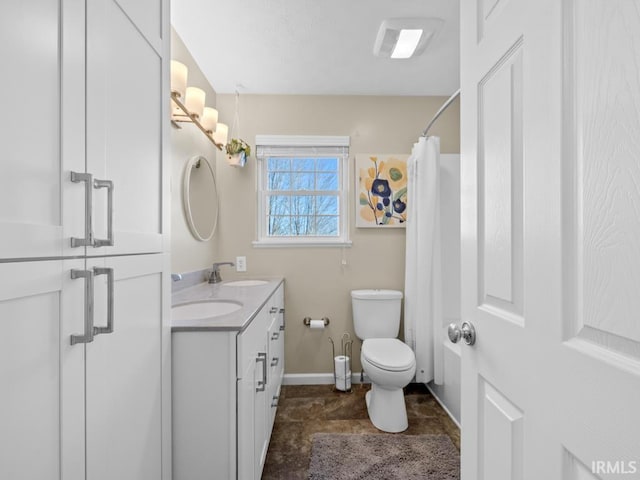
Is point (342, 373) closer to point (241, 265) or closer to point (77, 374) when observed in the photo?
point (241, 265)

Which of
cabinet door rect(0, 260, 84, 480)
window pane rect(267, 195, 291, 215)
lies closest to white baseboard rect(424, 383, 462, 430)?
window pane rect(267, 195, 291, 215)

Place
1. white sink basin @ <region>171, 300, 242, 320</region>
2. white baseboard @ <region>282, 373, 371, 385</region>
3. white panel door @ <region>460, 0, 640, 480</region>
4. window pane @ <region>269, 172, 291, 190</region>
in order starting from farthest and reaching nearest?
window pane @ <region>269, 172, 291, 190</region> → white baseboard @ <region>282, 373, 371, 385</region> → white sink basin @ <region>171, 300, 242, 320</region> → white panel door @ <region>460, 0, 640, 480</region>

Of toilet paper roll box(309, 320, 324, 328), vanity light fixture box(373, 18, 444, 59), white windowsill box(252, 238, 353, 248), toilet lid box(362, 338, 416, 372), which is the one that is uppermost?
vanity light fixture box(373, 18, 444, 59)

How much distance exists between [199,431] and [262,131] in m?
2.24

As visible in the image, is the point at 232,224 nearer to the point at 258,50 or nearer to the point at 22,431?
the point at 258,50

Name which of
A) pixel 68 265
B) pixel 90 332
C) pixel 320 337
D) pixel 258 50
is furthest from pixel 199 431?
pixel 258 50

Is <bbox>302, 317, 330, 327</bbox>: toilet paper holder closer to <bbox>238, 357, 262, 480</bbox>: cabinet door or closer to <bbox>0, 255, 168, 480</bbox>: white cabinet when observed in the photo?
<bbox>238, 357, 262, 480</bbox>: cabinet door

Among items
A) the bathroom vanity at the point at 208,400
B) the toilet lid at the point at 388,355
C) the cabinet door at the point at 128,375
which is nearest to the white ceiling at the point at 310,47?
the cabinet door at the point at 128,375

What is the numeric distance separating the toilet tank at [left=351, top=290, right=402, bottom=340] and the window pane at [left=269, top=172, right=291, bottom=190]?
44.1 inches

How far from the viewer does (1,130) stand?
19.7 inches

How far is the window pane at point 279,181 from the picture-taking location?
2.74 meters

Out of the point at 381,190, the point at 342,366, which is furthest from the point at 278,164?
the point at 342,366

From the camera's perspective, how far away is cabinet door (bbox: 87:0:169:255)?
716mm

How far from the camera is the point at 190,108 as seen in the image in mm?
1829
